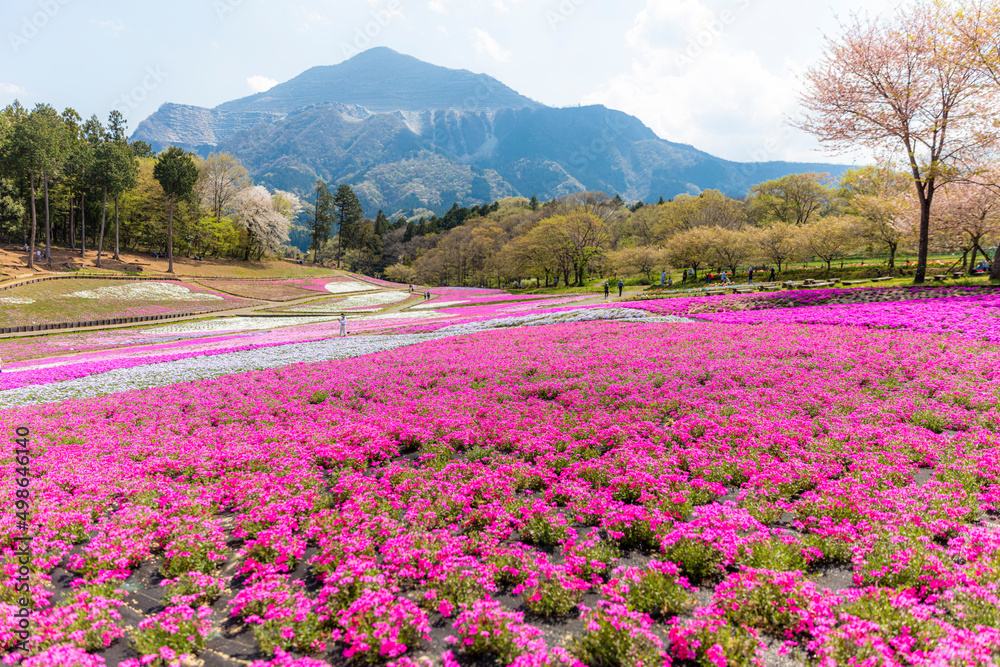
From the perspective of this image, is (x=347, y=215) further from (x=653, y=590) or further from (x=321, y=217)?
(x=653, y=590)

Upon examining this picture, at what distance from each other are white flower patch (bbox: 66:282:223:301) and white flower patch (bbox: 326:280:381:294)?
18.5 meters

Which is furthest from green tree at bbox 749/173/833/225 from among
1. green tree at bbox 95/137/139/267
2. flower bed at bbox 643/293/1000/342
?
green tree at bbox 95/137/139/267

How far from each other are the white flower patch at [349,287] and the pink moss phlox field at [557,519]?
197ft

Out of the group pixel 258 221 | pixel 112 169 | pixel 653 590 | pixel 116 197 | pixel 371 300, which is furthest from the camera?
pixel 258 221

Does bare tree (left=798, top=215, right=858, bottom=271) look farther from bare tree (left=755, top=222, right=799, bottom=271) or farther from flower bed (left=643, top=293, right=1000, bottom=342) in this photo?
flower bed (left=643, top=293, right=1000, bottom=342)

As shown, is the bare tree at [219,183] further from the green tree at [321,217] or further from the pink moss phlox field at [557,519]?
the pink moss phlox field at [557,519]

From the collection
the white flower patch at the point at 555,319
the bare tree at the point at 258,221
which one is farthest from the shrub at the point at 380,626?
the bare tree at the point at 258,221

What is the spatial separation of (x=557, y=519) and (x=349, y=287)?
74387mm

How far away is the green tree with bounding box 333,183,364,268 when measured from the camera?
12812 centimetres

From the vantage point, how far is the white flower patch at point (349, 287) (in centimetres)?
7012

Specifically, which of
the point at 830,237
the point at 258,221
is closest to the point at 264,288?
the point at 258,221

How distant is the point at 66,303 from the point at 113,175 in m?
24.7

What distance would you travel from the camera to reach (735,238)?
Answer: 5644 centimetres

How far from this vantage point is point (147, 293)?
161 ft
